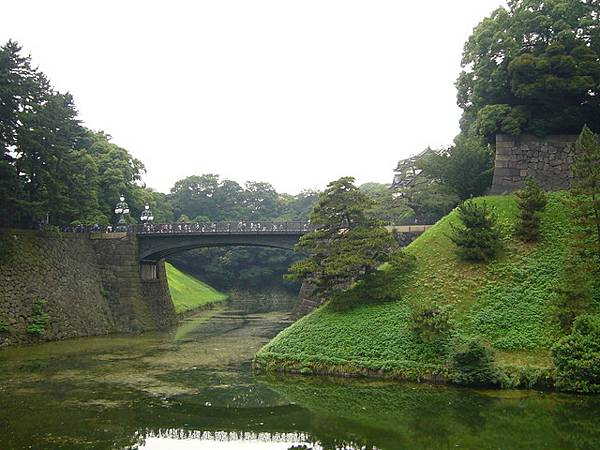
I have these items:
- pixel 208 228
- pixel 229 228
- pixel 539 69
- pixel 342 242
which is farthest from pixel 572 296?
pixel 208 228

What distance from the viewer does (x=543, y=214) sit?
3161cm

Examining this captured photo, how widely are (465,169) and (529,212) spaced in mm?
8491

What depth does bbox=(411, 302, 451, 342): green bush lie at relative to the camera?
78.9 feet

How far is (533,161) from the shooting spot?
3550 cm

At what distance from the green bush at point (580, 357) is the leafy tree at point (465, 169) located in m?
18.0

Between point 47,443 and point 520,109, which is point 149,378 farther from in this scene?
point 520,109

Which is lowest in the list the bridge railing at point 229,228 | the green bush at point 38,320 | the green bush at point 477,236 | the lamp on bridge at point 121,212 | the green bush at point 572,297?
the green bush at point 38,320

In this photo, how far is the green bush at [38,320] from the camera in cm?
3553

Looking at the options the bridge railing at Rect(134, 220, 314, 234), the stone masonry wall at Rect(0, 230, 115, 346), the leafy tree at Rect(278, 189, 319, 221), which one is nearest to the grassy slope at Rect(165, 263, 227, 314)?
the bridge railing at Rect(134, 220, 314, 234)

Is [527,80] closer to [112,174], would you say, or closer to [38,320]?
[38,320]

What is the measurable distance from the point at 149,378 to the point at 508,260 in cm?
1884

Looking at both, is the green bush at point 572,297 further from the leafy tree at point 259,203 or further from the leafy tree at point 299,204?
the leafy tree at point 259,203

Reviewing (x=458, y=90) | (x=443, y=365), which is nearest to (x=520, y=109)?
(x=458, y=90)

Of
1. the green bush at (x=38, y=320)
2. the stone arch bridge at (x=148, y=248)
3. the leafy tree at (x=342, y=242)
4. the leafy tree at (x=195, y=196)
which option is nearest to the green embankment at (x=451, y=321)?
the leafy tree at (x=342, y=242)
